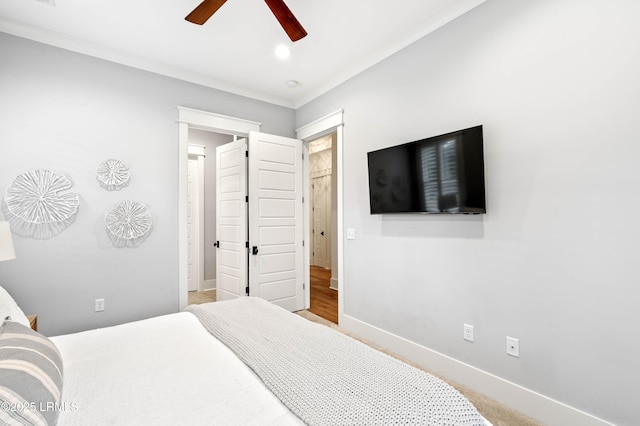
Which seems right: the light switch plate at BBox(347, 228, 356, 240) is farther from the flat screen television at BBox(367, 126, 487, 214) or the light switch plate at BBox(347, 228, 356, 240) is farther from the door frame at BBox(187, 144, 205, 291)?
the door frame at BBox(187, 144, 205, 291)

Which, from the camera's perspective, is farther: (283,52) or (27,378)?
(283,52)

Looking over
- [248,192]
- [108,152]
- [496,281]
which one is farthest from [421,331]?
[108,152]

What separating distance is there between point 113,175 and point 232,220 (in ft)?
4.39

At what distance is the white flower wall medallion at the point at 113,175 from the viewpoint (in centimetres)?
274

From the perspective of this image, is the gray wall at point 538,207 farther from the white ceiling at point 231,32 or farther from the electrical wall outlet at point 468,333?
the white ceiling at point 231,32

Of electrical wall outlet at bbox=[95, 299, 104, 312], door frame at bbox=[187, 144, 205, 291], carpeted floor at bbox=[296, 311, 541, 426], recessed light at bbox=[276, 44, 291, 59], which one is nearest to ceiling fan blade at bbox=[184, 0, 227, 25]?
recessed light at bbox=[276, 44, 291, 59]

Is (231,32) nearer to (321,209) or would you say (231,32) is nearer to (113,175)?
(113,175)

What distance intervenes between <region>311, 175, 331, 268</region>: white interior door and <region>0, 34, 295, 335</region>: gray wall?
Answer: 4.16 m

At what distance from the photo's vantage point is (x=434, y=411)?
993 mm

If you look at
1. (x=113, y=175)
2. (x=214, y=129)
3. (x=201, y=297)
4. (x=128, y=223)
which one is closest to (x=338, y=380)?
(x=128, y=223)

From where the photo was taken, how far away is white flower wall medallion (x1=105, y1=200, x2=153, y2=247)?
279cm

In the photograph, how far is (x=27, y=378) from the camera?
88cm

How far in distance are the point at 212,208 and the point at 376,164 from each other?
3.31 metres

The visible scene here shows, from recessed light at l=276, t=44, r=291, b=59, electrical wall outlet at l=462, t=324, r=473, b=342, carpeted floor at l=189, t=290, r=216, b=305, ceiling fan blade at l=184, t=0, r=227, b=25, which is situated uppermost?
recessed light at l=276, t=44, r=291, b=59
